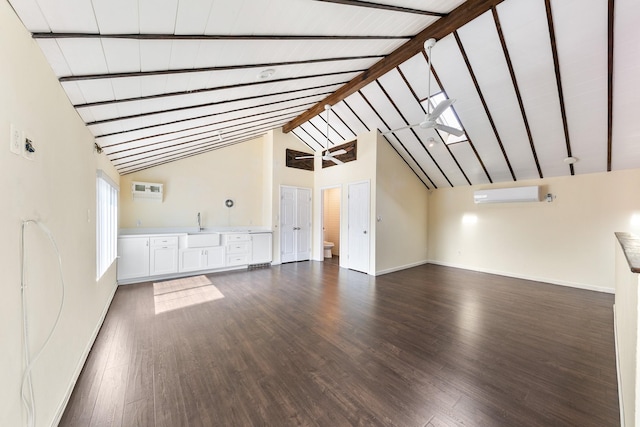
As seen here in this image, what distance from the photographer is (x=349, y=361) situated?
2379mm

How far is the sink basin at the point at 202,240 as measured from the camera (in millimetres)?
5238

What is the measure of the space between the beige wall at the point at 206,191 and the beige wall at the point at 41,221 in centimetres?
308

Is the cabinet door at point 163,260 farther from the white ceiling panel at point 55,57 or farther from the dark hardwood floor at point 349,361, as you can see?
the white ceiling panel at point 55,57

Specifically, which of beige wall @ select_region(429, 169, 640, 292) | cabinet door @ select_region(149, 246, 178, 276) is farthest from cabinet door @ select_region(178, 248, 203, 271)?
beige wall @ select_region(429, 169, 640, 292)

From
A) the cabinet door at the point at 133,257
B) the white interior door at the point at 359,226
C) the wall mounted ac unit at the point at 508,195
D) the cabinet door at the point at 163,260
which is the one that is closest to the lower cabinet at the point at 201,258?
the cabinet door at the point at 163,260

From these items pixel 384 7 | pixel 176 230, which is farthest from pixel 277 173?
pixel 384 7

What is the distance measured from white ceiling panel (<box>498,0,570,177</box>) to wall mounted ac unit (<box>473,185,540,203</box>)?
80 cm

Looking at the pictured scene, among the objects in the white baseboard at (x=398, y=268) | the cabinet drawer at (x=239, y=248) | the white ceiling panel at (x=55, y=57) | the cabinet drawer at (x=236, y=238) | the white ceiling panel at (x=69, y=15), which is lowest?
the white baseboard at (x=398, y=268)

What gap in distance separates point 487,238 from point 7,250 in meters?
7.58

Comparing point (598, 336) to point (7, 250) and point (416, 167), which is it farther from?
point (7, 250)

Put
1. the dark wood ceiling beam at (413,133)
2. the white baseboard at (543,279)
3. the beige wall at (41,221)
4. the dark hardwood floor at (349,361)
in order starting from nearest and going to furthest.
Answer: the beige wall at (41,221)
the dark hardwood floor at (349,361)
the dark wood ceiling beam at (413,133)
the white baseboard at (543,279)

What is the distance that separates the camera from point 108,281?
12.1 feet

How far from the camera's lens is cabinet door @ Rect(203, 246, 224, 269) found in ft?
18.0

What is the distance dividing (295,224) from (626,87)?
646cm
